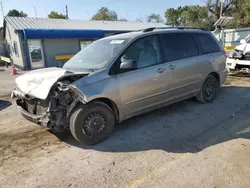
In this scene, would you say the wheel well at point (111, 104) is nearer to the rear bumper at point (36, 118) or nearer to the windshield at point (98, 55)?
the windshield at point (98, 55)

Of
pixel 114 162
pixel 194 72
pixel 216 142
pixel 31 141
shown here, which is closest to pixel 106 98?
pixel 114 162

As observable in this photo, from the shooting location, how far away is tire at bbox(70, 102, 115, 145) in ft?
11.5

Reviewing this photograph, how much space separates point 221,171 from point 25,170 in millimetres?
2763

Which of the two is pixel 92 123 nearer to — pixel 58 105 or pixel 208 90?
pixel 58 105

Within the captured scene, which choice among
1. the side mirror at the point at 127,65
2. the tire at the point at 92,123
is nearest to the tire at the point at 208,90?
the side mirror at the point at 127,65

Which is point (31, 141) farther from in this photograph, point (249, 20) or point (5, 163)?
point (249, 20)

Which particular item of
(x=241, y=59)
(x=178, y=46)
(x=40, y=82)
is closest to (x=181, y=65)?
(x=178, y=46)

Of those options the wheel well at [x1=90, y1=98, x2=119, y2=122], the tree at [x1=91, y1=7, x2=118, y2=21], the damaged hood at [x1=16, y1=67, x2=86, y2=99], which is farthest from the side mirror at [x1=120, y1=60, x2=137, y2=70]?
the tree at [x1=91, y1=7, x2=118, y2=21]

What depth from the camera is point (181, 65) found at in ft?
15.6

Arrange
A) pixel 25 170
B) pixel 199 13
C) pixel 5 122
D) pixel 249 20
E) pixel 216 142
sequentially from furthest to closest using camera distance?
pixel 199 13, pixel 249 20, pixel 5 122, pixel 216 142, pixel 25 170

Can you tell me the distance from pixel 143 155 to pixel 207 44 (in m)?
3.72

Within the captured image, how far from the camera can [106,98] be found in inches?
147

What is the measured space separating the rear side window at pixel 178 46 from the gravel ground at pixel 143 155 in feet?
4.47

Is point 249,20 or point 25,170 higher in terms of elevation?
point 249,20
